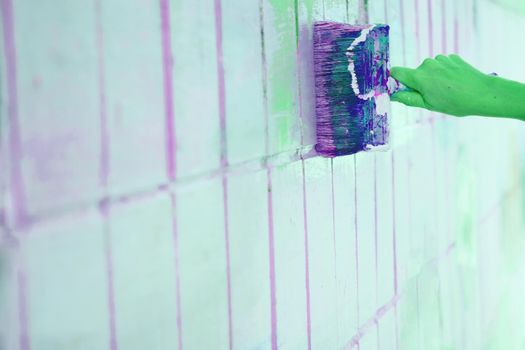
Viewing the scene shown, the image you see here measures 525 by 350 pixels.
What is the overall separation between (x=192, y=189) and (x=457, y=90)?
1.67 ft

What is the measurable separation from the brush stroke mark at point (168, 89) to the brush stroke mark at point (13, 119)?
206 mm

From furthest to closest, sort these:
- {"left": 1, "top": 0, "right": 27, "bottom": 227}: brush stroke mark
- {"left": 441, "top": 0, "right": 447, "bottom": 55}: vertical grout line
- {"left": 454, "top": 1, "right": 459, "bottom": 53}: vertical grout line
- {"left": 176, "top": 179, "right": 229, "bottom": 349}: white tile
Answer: {"left": 454, "top": 1, "right": 459, "bottom": 53}: vertical grout line < {"left": 441, "top": 0, "right": 447, "bottom": 55}: vertical grout line < {"left": 176, "top": 179, "right": 229, "bottom": 349}: white tile < {"left": 1, "top": 0, "right": 27, "bottom": 227}: brush stroke mark

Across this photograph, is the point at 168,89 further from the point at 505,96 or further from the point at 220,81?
the point at 505,96

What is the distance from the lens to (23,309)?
0.58 m

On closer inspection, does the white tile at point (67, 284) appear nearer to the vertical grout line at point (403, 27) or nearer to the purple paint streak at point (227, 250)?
the purple paint streak at point (227, 250)

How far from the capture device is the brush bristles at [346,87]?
98 cm

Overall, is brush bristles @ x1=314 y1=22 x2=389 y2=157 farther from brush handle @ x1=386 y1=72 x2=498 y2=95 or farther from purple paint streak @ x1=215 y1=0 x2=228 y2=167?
purple paint streak @ x1=215 y1=0 x2=228 y2=167

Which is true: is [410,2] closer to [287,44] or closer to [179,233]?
[287,44]

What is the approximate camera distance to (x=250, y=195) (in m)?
0.91


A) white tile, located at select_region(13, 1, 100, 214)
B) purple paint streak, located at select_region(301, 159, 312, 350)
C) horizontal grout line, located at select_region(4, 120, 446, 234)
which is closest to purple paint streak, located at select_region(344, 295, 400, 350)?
purple paint streak, located at select_region(301, 159, 312, 350)

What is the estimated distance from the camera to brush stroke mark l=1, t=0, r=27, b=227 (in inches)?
22.0

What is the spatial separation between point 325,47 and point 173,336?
1.60 ft

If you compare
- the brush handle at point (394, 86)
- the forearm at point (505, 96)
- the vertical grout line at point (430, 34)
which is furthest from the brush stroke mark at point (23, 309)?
the vertical grout line at point (430, 34)

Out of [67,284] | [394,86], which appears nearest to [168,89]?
[67,284]
